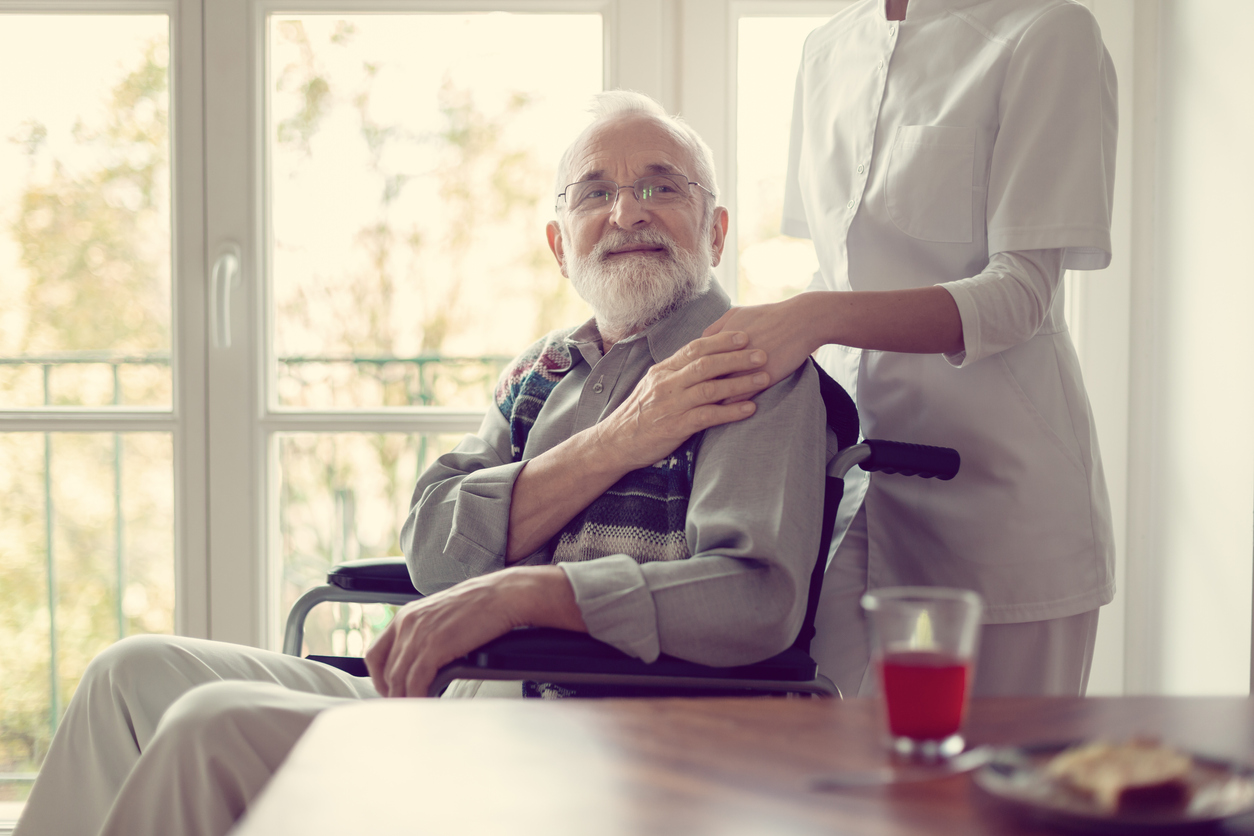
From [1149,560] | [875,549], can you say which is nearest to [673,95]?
[875,549]

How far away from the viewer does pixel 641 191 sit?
163cm

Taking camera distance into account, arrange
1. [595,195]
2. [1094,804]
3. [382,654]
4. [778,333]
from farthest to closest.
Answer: [595,195]
[778,333]
[382,654]
[1094,804]

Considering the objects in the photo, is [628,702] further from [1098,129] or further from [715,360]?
[1098,129]

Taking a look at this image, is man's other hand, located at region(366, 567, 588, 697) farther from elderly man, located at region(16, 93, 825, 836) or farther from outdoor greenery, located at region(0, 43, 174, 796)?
outdoor greenery, located at region(0, 43, 174, 796)

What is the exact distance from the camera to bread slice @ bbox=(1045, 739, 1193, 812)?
54cm

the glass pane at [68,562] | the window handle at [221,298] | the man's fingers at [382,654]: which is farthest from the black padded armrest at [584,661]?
the glass pane at [68,562]

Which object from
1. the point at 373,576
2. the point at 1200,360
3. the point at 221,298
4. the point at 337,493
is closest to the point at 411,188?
the point at 221,298

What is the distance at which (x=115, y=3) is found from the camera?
2.24 meters

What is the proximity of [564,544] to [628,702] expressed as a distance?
2.37ft

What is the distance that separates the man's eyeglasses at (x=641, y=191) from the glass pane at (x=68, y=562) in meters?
1.28

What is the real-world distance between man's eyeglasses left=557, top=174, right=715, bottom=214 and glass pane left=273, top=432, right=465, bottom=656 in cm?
85

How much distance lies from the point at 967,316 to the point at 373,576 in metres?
0.98

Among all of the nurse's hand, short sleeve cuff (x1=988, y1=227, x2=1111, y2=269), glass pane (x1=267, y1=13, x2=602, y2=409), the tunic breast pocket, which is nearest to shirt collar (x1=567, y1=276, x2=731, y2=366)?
the nurse's hand

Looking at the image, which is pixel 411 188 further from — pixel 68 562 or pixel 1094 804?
pixel 1094 804
